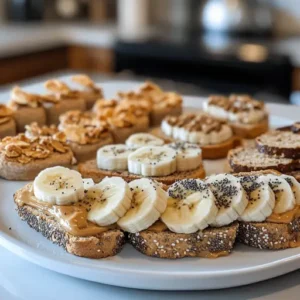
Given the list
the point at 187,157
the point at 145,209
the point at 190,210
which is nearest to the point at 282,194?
the point at 190,210

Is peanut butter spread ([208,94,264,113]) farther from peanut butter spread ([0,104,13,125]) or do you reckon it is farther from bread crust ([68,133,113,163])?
peanut butter spread ([0,104,13,125])

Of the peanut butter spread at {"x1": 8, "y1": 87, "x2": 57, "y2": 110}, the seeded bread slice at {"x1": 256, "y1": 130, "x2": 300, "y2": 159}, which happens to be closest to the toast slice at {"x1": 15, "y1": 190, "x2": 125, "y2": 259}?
the seeded bread slice at {"x1": 256, "y1": 130, "x2": 300, "y2": 159}

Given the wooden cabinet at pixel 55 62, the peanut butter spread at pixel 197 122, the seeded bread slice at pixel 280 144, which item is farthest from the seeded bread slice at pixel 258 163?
the wooden cabinet at pixel 55 62

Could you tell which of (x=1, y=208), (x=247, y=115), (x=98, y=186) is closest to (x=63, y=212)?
(x=98, y=186)

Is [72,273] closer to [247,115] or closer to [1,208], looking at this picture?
[1,208]

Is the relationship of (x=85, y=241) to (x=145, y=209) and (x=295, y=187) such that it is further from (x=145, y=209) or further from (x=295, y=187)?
(x=295, y=187)

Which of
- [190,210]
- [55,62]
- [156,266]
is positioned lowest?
[55,62]

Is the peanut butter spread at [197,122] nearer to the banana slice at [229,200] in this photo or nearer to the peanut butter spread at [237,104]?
the peanut butter spread at [237,104]
